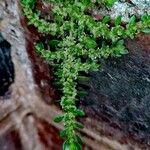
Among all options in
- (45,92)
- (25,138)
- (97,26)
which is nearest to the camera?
(25,138)

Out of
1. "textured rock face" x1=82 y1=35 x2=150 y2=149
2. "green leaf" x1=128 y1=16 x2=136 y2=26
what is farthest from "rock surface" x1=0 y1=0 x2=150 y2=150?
"green leaf" x1=128 y1=16 x2=136 y2=26

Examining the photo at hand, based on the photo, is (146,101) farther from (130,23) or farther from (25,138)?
(25,138)

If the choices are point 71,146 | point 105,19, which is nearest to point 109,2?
point 105,19

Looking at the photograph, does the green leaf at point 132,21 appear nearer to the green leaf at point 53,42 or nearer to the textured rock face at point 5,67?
the green leaf at point 53,42

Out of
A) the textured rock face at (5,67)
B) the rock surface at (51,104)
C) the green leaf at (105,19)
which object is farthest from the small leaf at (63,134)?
the green leaf at (105,19)

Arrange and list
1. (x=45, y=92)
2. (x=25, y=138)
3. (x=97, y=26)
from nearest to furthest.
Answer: (x=25, y=138), (x=45, y=92), (x=97, y=26)

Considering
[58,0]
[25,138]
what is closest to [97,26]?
[58,0]

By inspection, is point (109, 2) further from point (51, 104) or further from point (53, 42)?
point (51, 104)
